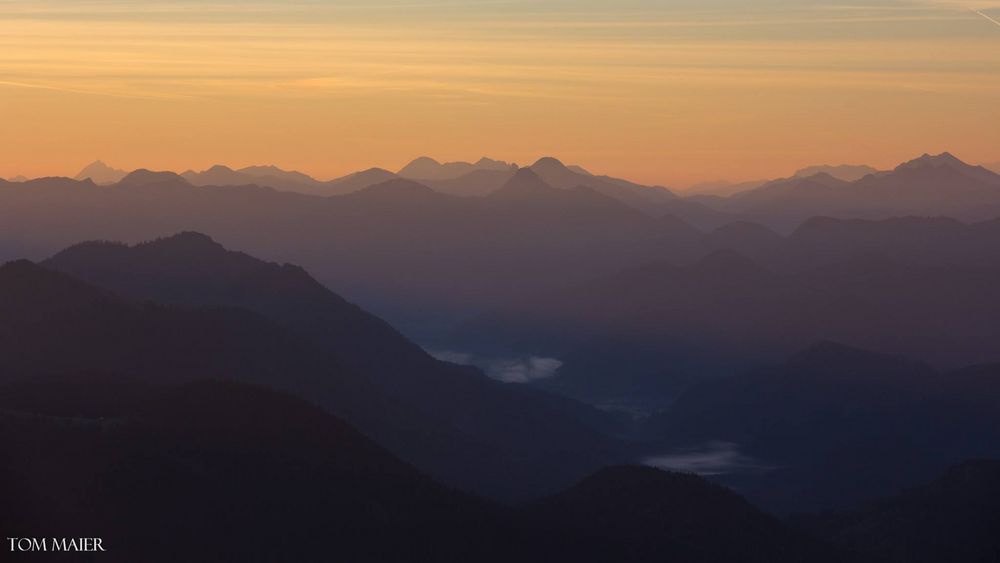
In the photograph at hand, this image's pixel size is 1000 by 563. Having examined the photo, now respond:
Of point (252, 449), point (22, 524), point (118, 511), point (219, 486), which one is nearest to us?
point (22, 524)

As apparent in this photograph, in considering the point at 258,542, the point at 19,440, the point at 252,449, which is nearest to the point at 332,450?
the point at 252,449

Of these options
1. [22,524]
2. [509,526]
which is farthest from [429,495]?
[22,524]

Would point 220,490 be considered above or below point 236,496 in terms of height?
above

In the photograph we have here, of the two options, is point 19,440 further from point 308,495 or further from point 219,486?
point 308,495

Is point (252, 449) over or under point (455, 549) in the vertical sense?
over

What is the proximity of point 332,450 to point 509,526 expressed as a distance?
24880 millimetres

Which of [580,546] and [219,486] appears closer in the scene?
[219,486]

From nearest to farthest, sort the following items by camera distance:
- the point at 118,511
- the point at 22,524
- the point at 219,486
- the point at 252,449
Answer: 1. the point at 22,524
2. the point at 118,511
3. the point at 219,486
4. the point at 252,449

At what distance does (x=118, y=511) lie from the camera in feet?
526

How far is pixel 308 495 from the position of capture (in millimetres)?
177000

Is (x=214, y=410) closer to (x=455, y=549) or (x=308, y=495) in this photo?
(x=308, y=495)

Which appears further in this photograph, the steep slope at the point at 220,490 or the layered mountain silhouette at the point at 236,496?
the layered mountain silhouette at the point at 236,496

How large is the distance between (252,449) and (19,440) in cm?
2885

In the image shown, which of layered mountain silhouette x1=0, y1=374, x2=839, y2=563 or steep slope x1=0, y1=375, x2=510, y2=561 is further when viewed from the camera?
layered mountain silhouette x1=0, y1=374, x2=839, y2=563
